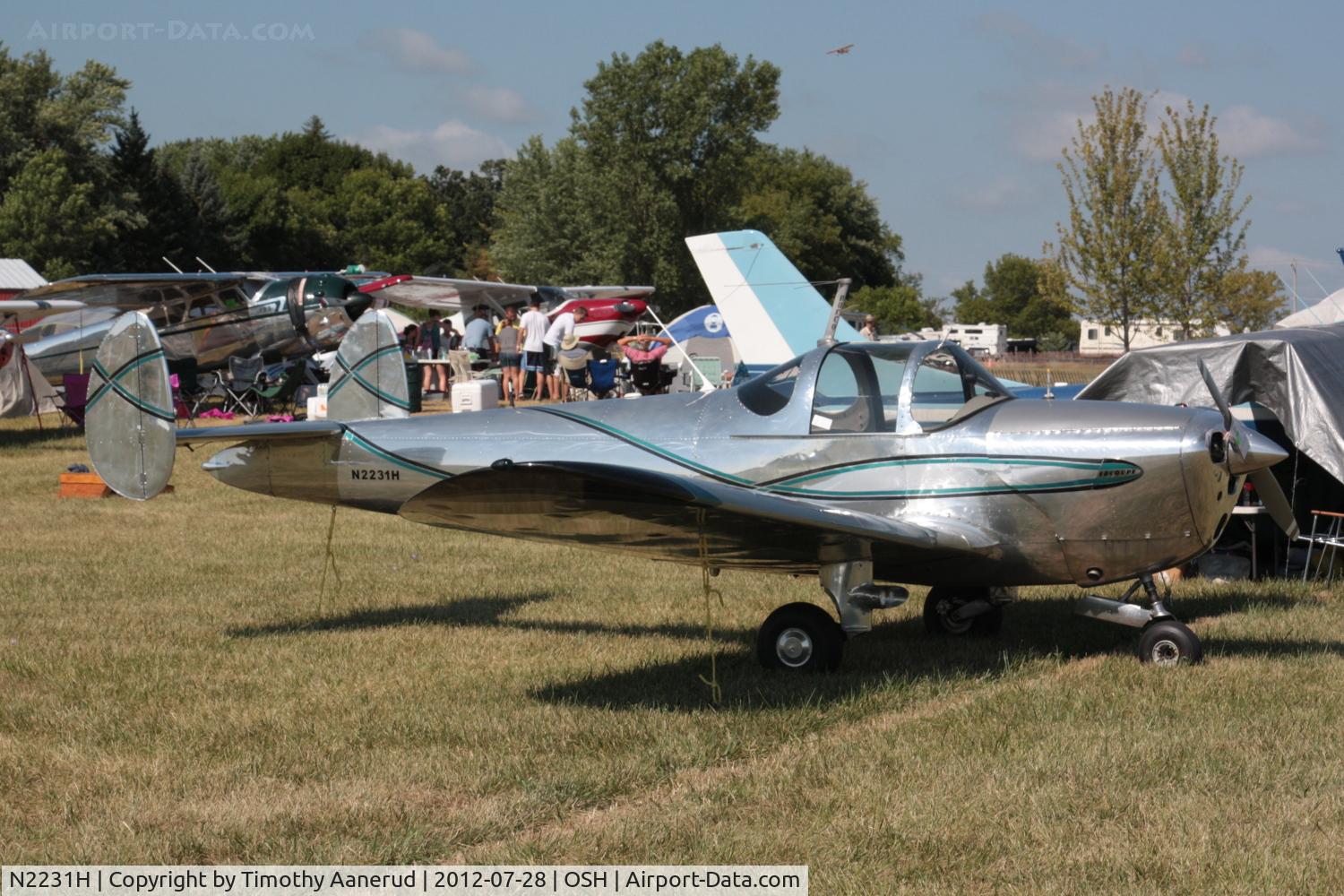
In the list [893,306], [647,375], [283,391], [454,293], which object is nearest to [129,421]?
[283,391]

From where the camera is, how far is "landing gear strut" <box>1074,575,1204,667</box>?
7055 millimetres

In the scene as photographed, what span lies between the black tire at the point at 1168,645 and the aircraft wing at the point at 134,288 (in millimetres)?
19690

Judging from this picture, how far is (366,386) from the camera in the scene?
28.8 ft

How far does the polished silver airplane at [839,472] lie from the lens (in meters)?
6.54

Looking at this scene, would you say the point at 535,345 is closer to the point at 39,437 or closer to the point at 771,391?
the point at 39,437

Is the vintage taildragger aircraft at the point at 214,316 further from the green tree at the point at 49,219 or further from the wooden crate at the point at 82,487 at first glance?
the green tree at the point at 49,219

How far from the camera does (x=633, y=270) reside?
61.5 m

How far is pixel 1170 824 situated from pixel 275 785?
3302 mm

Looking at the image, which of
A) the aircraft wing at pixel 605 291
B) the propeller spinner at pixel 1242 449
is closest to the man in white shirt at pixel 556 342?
the aircraft wing at pixel 605 291

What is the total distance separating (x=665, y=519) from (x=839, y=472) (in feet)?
5.01

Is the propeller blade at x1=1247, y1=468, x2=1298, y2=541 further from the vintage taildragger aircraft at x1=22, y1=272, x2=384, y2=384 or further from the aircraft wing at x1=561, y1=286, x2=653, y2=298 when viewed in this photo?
the aircraft wing at x1=561, y1=286, x2=653, y2=298

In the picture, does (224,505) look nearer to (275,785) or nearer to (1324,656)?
(275,785)

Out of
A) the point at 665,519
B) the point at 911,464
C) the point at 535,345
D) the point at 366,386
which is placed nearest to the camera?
the point at 665,519
